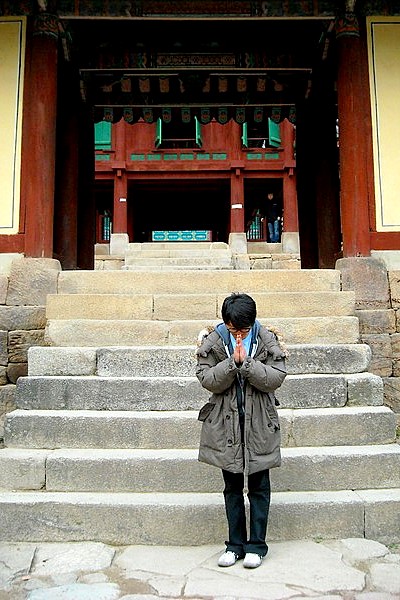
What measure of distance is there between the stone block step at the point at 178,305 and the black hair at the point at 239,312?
2350mm

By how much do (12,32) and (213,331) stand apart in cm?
518

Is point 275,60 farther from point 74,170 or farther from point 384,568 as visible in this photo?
point 384,568

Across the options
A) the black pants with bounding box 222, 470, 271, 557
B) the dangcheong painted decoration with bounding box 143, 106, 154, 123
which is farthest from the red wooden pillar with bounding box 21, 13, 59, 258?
the black pants with bounding box 222, 470, 271, 557

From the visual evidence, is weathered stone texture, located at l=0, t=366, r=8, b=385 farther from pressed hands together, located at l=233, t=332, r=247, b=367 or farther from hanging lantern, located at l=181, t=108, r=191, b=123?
hanging lantern, located at l=181, t=108, r=191, b=123

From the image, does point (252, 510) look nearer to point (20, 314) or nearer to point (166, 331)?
point (166, 331)

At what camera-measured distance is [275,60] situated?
7406 millimetres

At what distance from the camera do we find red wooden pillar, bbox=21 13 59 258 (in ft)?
18.9

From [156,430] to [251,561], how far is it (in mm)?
1272

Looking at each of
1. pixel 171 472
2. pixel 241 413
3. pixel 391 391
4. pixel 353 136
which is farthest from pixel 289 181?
pixel 241 413

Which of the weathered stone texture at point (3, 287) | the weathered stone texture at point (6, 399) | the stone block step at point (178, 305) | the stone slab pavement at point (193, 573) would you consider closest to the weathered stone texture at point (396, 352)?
the stone block step at point (178, 305)

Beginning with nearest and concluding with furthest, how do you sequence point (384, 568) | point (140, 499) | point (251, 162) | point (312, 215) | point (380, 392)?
point (384, 568), point (140, 499), point (380, 392), point (312, 215), point (251, 162)

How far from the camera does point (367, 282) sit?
18.2 feet

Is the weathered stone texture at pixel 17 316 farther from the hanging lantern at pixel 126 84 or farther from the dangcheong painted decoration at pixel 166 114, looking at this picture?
the dangcheong painted decoration at pixel 166 114

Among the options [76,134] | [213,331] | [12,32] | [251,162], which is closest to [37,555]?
[213,331]
